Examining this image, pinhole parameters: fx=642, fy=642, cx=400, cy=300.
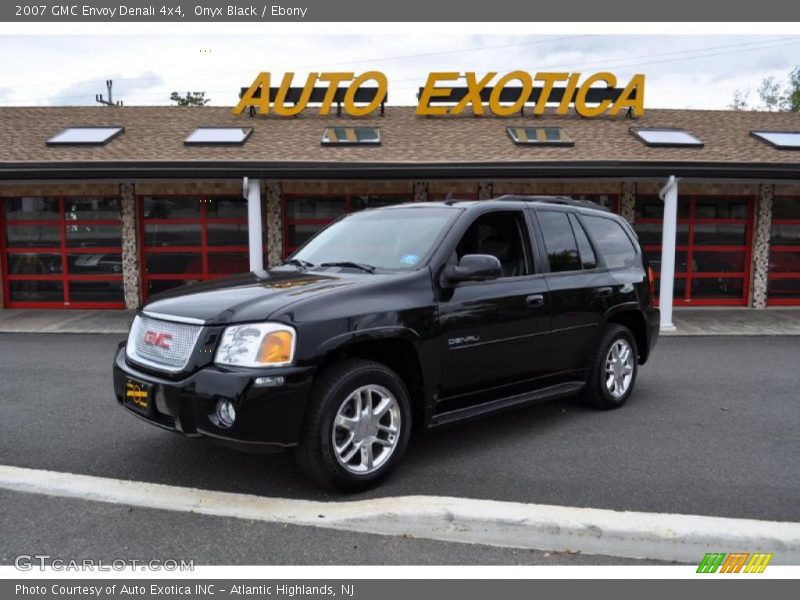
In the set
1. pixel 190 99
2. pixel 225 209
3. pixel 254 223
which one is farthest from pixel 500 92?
pixel 190 99

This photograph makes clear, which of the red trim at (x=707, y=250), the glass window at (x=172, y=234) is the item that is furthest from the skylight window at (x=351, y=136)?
the red trim at (x=707, y=250)

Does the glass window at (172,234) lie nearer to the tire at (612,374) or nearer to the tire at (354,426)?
the tire at (612,374)

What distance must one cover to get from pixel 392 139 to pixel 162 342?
1113 centimetres

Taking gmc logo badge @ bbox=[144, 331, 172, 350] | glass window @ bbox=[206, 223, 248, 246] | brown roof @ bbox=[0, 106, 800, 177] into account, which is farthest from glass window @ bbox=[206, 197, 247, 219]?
gmc logo badge @ bbox=[144, 331, 172, 350]

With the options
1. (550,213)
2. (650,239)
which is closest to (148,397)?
(550,213)

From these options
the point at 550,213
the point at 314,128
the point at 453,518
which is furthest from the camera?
the point at 314,128

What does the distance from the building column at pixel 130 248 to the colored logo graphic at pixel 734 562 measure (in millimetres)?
12712

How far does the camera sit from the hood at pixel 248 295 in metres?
3.61

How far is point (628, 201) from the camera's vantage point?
1395 centimetres

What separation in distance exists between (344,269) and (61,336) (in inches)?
305

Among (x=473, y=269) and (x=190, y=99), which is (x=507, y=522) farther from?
(x=190, y=99)

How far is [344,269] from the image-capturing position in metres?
4.47

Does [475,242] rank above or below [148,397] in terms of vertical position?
above

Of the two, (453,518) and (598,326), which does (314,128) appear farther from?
(453,518)
